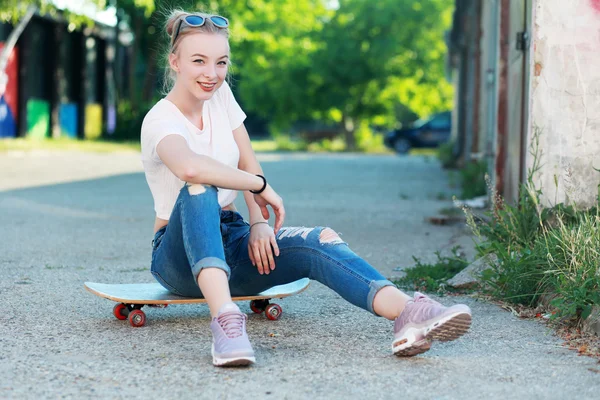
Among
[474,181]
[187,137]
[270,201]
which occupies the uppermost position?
[187,137]

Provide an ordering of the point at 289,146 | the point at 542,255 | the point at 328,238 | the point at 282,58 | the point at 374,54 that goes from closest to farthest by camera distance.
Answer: the point at 328,238
the point at 542,255
the point at 374,54
the point at 289,146
the point at 282,58

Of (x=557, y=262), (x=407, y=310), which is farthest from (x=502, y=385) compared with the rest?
(x=557, y=262)

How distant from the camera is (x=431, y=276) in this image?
5.27 metres

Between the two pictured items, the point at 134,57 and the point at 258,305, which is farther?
the point at 134,57

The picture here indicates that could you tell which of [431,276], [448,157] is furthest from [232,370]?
[448,157]

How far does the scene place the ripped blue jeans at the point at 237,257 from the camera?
3.48 meters

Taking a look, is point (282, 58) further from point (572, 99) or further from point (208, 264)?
point (208, 264)

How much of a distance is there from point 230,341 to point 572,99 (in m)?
2.81

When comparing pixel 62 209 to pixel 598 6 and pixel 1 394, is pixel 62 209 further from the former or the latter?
pixel 1 394

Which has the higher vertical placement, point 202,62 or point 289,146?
point 202,62

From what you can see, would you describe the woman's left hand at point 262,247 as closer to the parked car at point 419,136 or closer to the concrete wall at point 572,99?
the concrete wall at point 572,99

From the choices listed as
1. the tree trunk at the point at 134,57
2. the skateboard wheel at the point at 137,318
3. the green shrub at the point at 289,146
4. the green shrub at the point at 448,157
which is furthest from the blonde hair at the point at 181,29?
the green shrub at the point at 289,146

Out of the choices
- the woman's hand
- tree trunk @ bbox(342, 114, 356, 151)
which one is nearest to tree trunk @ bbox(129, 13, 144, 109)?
tree trunk @ bbox(342, 114, 356, 151)

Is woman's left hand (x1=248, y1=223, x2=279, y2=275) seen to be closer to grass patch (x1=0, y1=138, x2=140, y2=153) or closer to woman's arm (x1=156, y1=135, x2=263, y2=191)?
woman's arm (x1=156, y1=135, x2=263, y2=191)
